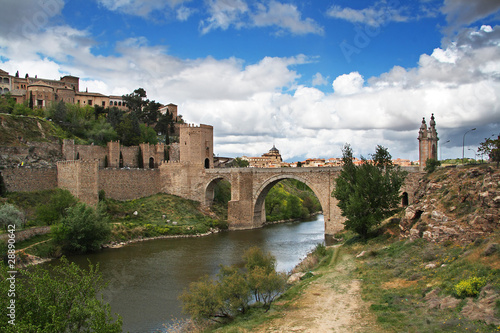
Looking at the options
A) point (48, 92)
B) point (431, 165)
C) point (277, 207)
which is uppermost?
point (48, 92)

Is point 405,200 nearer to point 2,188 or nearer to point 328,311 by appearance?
point 328,311

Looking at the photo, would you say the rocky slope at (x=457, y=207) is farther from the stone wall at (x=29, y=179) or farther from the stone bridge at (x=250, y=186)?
the stone wall at (x=29, y=179)

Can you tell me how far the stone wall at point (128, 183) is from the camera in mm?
31859

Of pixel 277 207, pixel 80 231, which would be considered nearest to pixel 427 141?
pixel 277 207

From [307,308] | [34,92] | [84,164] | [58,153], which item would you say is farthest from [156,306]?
[34,92]

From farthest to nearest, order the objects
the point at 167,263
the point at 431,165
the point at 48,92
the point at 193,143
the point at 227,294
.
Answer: the point at 48,92 < the point at 193,143 < the point at 167,263 < the point at 431,165 < the point at 227,294

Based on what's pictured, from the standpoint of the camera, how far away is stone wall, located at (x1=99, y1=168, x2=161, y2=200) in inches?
1254

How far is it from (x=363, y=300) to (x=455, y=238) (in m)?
4.11

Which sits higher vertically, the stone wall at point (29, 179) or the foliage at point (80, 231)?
the stone wall at point (29, 179)

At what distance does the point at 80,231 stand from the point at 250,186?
607 inches

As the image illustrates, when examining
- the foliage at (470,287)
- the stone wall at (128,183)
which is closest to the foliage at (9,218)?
the stone wall at (128,183)

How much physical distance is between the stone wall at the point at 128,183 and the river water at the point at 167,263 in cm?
785

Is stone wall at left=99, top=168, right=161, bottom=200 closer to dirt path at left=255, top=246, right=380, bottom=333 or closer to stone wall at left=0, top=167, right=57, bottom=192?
stone wall at left=0, top=167, right=57, bottom=192

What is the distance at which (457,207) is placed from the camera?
1385cm
